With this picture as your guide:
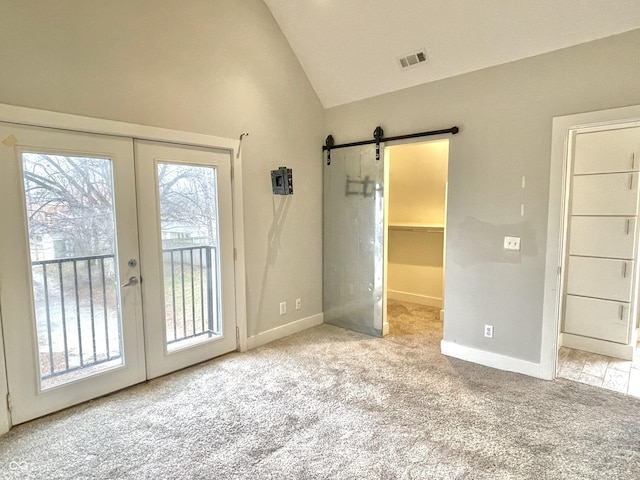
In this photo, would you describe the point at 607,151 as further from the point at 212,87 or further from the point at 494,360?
the point at 212,87

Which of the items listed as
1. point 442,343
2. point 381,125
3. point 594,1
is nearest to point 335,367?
point 442,343

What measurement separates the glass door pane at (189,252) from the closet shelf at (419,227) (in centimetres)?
294

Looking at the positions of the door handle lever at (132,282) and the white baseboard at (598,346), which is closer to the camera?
the door handle lever at (132,282)

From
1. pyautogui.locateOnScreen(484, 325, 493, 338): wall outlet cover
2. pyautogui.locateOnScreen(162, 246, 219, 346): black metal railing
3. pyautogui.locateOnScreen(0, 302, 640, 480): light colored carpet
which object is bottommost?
pyautogui.locateOnScreen(0, 302, 640, 480): light colored carpet

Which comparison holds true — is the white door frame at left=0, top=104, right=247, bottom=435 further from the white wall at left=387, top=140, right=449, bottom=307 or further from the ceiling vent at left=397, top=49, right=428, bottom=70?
the white wall at left=387, top=140, right=449, bottom=307

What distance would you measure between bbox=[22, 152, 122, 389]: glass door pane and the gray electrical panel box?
4.94ft

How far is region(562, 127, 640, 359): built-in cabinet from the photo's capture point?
323cm

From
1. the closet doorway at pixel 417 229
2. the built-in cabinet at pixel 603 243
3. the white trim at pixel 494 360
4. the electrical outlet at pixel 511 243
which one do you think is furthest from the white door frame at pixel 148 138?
the built-in cabinet at pixel 603 243

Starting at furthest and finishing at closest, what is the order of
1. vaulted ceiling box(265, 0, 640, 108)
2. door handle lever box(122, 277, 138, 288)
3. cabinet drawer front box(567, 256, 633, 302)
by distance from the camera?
cabinet drawer front box(567, 256, 633, 302) → door handle lever box(122, 277, 138, 288) → vaulted ceiling box(265, 0, 640, 108)

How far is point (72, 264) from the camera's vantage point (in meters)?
2.49

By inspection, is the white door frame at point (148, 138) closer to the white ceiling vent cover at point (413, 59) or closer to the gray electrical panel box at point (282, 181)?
the gray electrical panel box at point (282, 181)

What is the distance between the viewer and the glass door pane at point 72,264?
2.35 m

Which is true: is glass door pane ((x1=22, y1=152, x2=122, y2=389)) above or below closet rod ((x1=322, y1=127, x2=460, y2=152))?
below

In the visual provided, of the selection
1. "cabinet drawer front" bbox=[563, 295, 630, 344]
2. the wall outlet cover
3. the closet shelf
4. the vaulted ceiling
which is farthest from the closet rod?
"cabinet drawer front" bbox=[563, 295, 630, 344]
